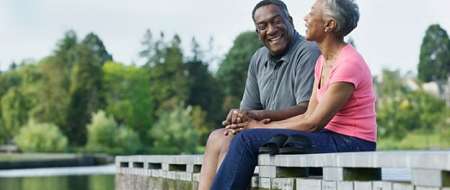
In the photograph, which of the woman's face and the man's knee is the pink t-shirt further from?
the man's knee

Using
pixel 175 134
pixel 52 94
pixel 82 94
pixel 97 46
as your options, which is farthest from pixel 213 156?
pixel 97 46

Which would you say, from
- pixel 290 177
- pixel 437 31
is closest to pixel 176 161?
pixel 290 177

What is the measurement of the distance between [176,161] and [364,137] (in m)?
4.01

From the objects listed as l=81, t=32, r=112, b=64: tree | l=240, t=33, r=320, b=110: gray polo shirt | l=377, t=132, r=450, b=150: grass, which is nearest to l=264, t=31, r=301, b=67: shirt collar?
l=240, t=33, r=320, b=110: gray polo shirt

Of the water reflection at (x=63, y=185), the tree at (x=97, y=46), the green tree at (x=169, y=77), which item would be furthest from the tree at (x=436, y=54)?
the water reflection at (x=63, y=185)

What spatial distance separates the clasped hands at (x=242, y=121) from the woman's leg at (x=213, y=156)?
65 millimetres

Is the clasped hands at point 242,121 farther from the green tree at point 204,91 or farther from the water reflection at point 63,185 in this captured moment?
the green tree at point 204,91

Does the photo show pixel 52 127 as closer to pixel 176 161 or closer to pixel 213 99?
pixel 213 99

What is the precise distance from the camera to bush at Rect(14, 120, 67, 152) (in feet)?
232

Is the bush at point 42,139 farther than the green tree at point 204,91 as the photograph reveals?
No

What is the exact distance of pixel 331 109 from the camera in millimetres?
5512

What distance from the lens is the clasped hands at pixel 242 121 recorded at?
5.86 m

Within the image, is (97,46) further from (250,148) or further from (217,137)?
(250,148)

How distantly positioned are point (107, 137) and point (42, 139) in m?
4.30
